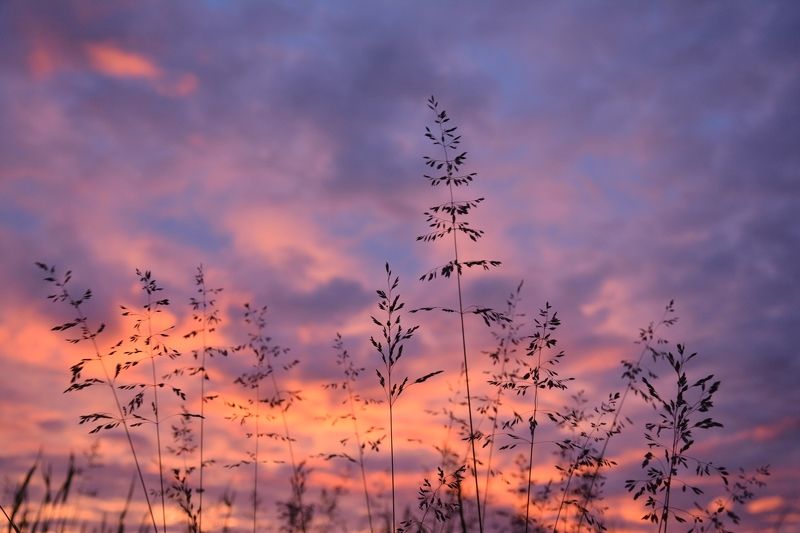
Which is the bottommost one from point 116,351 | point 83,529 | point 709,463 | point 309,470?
point 83,529

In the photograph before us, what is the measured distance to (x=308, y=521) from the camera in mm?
7629

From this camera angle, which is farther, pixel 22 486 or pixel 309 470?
pixel 309 470

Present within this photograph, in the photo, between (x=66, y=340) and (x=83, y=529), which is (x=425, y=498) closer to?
(x=83, y=529)

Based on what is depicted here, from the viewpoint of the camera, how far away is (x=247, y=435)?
25.0 feet

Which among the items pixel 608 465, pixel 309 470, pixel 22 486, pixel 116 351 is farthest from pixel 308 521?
pixel 22 486

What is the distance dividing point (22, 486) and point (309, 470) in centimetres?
343

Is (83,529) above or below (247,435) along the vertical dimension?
below

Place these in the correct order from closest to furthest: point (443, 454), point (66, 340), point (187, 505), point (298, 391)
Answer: point (187, 505), point (66, 340), point (443, 454), point (298, 391)

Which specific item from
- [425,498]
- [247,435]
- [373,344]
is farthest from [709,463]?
[247,435]

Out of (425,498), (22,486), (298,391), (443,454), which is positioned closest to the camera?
(22,486)

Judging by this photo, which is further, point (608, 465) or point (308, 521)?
point (308, 521)

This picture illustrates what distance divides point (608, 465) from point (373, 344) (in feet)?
7.21

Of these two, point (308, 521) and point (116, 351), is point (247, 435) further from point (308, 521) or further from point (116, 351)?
point (116, 351)

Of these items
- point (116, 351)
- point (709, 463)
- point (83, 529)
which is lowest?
point (83, 529)
